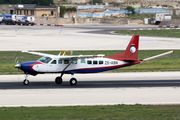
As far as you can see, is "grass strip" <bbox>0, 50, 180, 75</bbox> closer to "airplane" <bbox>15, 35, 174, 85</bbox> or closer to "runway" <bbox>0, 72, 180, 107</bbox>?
"runway" <bbox>0, 72, 180, 107</bbox>

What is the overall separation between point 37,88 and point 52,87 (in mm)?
1301

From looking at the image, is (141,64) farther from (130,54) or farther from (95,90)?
(95,90)

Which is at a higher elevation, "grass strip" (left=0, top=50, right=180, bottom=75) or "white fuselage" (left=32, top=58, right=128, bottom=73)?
"white fuselage" (left=32, top=58, right=128, bottom=73)

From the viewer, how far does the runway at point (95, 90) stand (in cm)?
2231

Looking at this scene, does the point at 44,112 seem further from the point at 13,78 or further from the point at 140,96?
the point at 13,78

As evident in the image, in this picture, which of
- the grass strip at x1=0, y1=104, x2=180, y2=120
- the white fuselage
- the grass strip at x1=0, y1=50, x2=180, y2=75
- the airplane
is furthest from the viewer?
the grass strip at x1=0, y1=50, x2=180, y2=75

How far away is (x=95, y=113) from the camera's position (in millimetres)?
18484

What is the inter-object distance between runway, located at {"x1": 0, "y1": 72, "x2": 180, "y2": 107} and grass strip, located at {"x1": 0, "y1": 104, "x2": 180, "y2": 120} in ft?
5.34

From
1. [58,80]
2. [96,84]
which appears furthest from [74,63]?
[96,84]

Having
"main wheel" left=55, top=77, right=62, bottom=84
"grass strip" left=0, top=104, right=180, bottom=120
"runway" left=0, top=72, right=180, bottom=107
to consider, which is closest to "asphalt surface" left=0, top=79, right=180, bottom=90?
"runway" left=0, top=72, right=180, bottom=107

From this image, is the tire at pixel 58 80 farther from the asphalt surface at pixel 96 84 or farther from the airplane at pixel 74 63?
the asphalt surface at pixel 96 84

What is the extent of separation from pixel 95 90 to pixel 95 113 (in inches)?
307

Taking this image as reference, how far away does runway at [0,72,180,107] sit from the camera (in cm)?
2231

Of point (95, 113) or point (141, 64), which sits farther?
point (141, 64)
